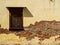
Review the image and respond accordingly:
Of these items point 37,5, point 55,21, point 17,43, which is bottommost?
point 17,43

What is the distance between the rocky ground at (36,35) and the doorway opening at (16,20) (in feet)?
0.70

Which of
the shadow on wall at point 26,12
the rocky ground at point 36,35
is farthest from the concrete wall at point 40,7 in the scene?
the rocky ground at point 36,35

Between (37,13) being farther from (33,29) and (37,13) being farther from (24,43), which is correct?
(24,43)

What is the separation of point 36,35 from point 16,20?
1.26m

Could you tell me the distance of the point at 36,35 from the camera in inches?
506

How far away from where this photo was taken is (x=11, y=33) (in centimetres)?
1300

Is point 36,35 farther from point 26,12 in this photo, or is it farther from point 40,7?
point 40,7

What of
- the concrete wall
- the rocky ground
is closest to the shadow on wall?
the concrete wall

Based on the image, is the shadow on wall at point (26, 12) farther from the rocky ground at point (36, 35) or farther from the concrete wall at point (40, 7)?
the rocky ground at point (36, 35)

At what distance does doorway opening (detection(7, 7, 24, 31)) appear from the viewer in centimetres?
1300

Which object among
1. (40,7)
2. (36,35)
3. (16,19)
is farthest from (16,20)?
(40,7)

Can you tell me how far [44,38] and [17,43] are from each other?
1.35 m

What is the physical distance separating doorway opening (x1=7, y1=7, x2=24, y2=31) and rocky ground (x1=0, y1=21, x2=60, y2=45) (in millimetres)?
212

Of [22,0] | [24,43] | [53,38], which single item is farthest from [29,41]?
[22,0]
